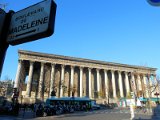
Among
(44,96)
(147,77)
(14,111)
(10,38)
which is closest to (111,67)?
(147,77)

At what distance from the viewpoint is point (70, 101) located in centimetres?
4831

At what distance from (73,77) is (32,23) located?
8019 cm

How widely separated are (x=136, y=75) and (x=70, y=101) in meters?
57.8

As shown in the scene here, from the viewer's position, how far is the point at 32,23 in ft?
9.60

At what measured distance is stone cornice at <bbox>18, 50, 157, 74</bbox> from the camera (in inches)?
2906

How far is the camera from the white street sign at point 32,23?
2.72 meters

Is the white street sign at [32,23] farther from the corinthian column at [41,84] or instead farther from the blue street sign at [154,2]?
the corinthian column at [41,84]

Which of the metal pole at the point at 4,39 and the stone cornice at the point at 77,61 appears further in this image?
the stone cornice at the point at 77,61

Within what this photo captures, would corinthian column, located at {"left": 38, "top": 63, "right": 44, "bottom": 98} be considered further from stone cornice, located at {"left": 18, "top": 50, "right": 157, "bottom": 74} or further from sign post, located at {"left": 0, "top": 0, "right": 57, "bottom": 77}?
sign post, located at {"left": 0, "top": 0, "right": 57, "bottom": 77}

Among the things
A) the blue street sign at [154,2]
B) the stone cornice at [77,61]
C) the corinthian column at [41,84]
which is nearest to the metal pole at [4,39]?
the blue street sign at [154,2]

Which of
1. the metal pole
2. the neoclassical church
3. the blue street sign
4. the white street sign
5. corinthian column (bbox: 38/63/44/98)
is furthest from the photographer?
the neoclassical church

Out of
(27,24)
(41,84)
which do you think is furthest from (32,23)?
(41,84)

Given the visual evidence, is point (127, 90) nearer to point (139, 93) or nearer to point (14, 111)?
point (139, 93)

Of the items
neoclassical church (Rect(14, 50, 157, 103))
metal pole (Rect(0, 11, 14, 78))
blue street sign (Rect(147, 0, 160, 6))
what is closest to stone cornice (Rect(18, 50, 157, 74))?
neoclassical church (Rect(14, 50, 157, 103))
